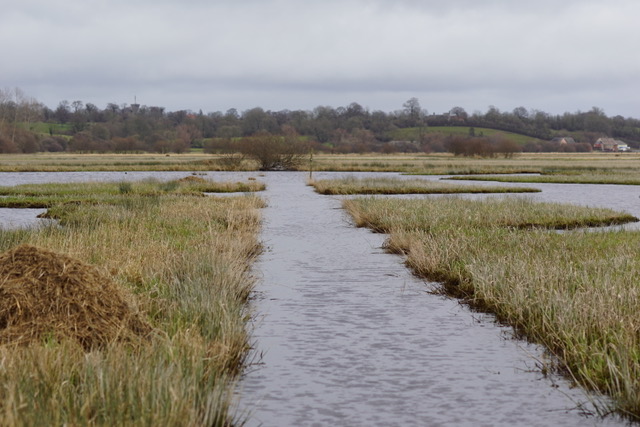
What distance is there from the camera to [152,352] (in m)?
8.84

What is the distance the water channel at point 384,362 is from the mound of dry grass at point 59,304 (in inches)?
74.6

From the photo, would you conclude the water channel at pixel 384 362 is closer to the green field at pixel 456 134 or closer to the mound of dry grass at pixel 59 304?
the mound of dry grass at pixel 59 304

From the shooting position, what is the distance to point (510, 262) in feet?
52.1

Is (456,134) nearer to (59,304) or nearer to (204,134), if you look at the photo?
(204,134)

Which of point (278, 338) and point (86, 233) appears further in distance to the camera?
point (86, 233)

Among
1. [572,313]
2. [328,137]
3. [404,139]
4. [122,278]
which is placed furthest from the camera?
[404,139]

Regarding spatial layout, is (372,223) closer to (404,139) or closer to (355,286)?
(355,286)

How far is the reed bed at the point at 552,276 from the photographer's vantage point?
9516 mm

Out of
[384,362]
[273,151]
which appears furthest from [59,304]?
[273,151]

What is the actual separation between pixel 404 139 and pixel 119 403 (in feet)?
607

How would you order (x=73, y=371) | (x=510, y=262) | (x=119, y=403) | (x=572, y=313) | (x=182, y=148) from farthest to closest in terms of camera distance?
(x=182, y=148), (x=510, y=262), (x=572, y=313), (x=73, y=371), (x=119, y=403)

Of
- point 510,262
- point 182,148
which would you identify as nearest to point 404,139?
point 182,148

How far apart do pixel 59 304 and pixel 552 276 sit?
27.7 ft

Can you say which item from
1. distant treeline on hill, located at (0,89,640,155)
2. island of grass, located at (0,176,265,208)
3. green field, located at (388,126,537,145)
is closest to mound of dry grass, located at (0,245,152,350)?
island of grass, located at (0,176,265,208)
